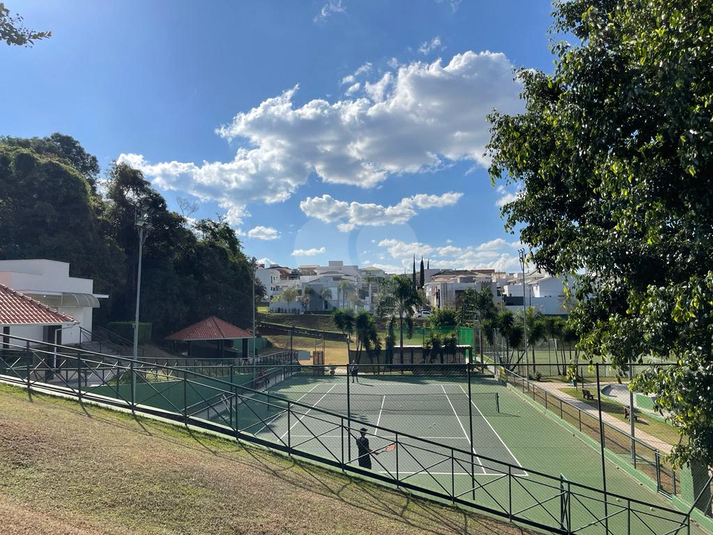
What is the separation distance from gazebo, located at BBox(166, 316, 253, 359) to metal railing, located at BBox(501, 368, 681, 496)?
69.3ft

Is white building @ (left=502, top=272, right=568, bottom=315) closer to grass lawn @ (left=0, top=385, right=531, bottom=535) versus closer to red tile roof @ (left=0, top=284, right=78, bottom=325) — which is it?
red tile roof @ (left=0, top=284, right=78, bottom=325)

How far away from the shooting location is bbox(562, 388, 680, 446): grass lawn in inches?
782

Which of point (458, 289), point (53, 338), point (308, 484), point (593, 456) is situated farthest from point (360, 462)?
point (458, 289)

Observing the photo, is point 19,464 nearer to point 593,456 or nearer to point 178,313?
point 593,456

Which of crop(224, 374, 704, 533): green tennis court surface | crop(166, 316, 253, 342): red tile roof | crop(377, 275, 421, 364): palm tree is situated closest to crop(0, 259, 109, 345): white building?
crop(166, 316, 253, 342): red tile roof

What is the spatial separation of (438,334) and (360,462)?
1232 inches

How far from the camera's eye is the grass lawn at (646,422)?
65.2 feet

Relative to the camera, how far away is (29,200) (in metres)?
32.2

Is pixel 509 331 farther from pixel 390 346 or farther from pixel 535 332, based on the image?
pixel 390 346

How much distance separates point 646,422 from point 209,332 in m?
27.7

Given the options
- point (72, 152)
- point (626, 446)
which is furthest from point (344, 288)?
point (626, 446)

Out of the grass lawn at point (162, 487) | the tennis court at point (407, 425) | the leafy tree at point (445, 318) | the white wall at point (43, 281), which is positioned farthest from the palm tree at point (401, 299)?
the grass lawn at point (162, 487)

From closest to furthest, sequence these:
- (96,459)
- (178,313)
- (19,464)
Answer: (19,464) < (96,459) < (178,313)

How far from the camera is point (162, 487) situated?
661cm
